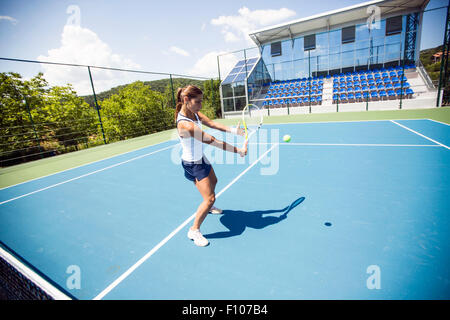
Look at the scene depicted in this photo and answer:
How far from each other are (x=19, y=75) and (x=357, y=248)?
32.6 meters

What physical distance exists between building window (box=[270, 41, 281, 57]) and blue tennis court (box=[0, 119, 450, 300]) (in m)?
24.0

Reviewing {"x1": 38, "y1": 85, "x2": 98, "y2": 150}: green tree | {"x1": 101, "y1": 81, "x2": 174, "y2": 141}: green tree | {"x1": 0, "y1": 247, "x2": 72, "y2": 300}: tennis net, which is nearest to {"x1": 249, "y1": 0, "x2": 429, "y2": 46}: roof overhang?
{"x1": 101, "y1": 81, "x2": 174, "y2": 141}: green tree

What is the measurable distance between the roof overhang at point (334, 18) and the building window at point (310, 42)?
72 centimetres

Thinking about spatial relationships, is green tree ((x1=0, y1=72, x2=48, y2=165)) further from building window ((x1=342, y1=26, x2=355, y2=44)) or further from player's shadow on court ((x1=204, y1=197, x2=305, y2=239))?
building window ((x1=342, y1=26, x2=355, y2=44))

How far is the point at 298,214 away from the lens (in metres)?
3.49

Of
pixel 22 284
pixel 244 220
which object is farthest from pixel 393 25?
pixel 22 284

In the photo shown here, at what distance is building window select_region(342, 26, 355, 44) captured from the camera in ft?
76.5

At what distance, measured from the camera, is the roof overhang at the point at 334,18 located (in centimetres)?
2011

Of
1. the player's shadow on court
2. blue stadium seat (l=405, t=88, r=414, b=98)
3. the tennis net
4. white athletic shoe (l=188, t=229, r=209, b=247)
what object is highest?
blue stadium seat (l=405, t=88, r=414, b=98)

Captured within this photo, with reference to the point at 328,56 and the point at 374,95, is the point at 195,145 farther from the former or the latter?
the point at 328,56

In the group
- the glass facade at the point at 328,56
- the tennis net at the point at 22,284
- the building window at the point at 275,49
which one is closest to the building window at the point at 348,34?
the glass facade at the point at 328,56

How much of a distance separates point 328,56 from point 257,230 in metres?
27.2
